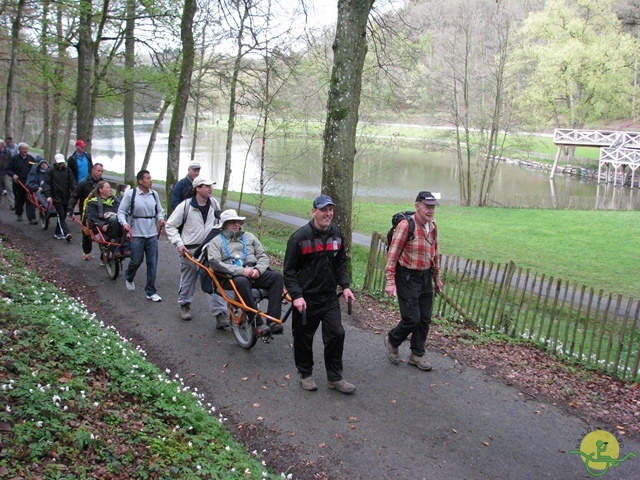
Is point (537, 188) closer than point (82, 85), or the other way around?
point (82, 85)

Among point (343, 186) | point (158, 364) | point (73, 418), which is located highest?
point (343, 186)

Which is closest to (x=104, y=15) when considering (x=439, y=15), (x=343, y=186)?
(x=343, y=186)

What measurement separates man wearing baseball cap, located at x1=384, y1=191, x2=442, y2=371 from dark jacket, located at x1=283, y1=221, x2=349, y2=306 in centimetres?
70

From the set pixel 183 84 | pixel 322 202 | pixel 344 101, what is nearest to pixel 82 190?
pixel 183 84

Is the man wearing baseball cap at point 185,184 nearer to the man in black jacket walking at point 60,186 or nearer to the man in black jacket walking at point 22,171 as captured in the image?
the man in black jacket walking at point 60,186

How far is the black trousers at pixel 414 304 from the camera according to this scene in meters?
6.32

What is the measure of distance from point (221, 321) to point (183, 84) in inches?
306

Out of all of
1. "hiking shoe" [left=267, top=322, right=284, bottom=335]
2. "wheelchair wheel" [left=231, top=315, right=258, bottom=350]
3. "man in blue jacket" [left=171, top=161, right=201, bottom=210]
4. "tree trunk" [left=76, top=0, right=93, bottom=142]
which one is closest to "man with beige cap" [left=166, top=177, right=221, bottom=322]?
"man in blue jacket" [left=171, top=161, right=201, bottom=210]

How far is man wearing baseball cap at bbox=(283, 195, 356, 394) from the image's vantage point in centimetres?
563

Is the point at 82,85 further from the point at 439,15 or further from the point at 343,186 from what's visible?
the point at 439,15

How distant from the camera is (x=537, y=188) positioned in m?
43.8

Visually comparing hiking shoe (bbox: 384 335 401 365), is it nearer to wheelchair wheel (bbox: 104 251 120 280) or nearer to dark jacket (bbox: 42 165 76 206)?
wheelchair wheel (bbox: 104 251 120 280)

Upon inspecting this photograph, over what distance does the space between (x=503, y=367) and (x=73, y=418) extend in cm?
492

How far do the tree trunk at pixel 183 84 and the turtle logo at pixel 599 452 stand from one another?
11029mm
